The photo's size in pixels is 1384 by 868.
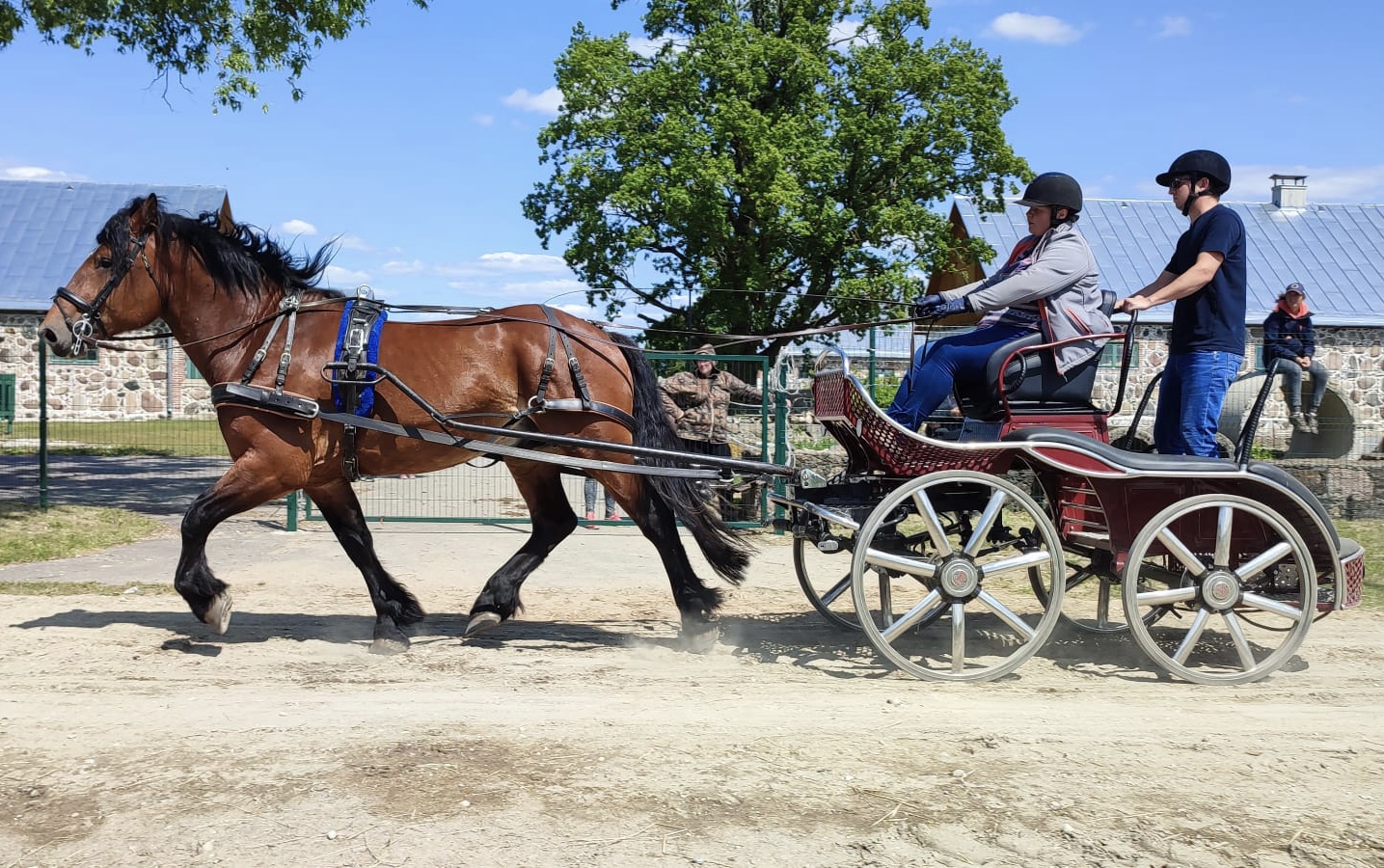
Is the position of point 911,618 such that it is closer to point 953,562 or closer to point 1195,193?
point 953,562

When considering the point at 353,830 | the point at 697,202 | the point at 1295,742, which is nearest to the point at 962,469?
the point at 1295,742

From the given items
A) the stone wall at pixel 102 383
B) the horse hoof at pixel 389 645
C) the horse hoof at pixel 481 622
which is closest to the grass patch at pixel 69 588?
the horse hoof at pixel 389 645

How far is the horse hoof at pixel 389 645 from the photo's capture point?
19.0 ft

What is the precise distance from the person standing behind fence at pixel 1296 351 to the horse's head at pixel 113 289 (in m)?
8.10

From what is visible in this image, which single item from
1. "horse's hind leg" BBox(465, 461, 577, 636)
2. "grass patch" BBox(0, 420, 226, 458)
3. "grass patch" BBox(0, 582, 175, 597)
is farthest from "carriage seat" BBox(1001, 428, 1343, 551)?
"grass patch" BBox(0, 420, 226, 458)

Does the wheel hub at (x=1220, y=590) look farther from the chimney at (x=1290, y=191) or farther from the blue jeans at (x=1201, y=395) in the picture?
the chimney at (x=1290, y=191)

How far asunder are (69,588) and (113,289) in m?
2.74

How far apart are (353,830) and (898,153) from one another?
809 inches

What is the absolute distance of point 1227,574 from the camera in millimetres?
5207

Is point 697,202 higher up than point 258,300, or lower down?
higher up

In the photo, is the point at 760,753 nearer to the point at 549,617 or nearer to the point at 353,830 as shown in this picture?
the point at 353,830

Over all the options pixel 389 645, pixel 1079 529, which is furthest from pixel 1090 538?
pixel 389 645

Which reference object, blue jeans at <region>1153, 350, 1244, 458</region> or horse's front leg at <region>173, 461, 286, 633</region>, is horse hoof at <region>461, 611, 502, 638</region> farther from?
blue jeans at <region>1153, 350, 1244, 458</region>

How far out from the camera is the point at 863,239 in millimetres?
22047
